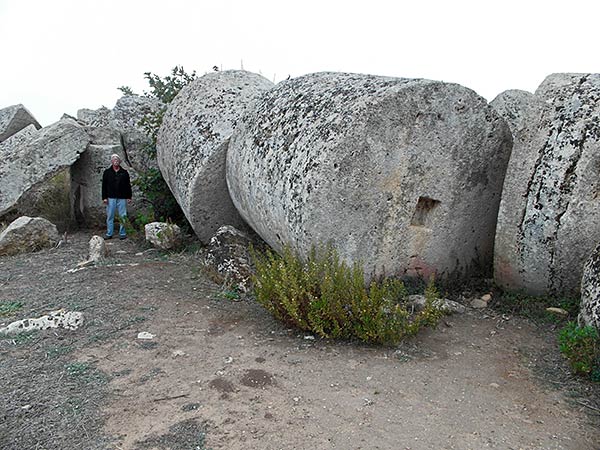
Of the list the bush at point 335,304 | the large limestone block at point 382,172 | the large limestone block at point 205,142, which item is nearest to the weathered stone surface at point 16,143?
the large limestone block at point 205,142

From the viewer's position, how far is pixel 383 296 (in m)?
4.49

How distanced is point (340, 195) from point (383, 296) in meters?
0.89

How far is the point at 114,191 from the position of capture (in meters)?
8.57

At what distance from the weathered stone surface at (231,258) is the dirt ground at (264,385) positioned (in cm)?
31

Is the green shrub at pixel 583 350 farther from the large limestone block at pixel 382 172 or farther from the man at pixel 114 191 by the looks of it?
the man at pixel 114 191

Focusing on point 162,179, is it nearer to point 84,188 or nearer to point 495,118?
point 84,188

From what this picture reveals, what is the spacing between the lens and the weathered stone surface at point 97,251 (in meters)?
6.90

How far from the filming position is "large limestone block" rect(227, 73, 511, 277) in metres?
4.92

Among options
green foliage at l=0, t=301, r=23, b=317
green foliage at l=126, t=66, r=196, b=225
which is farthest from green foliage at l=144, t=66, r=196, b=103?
green foliage at l=0, t=301, r=23, b=317

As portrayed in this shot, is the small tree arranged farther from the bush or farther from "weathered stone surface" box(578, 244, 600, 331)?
"weathered stone surface" box(578, 244, 600, 331)

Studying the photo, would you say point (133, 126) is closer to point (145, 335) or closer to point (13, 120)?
point (13, 120)

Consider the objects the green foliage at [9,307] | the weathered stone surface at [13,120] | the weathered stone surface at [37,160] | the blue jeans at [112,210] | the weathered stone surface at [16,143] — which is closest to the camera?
the green foliage at [9,307]

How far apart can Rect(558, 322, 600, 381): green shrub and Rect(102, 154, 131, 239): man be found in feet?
19.9

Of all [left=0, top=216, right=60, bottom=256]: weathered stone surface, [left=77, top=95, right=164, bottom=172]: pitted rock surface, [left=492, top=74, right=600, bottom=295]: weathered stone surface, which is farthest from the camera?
[left=77, top=95, right=164, bottom=172]: pitted rock surface
